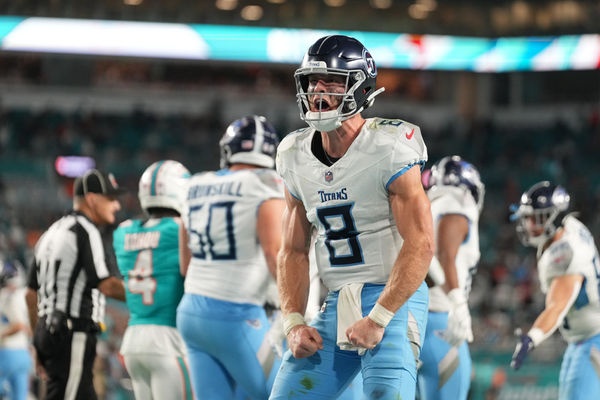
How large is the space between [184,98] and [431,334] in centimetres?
2154

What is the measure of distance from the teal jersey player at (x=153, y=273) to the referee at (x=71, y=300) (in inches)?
17.5

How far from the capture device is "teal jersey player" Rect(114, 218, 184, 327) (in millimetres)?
5805

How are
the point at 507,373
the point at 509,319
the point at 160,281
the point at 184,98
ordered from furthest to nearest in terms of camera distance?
the point at 184,98 < the point at 509,319 < the point at 507,373 < the point at 160,281

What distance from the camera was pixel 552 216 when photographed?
6.41 meters

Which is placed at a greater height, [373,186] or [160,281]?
[373,186]

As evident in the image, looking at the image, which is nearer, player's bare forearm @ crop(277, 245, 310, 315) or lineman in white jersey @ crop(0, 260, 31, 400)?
player's bare forearm @ crop(277, 245, 310, 315)

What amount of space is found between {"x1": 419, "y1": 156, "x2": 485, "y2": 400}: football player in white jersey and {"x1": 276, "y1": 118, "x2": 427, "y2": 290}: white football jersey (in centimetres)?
207

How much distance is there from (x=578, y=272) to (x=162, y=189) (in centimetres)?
283

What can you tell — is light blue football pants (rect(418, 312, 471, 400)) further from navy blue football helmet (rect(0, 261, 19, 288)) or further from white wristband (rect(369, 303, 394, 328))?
navy blue football helmet (rect(0, 261, 19, 288))

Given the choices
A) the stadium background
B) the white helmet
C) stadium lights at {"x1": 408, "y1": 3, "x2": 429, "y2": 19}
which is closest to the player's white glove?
the white helmet

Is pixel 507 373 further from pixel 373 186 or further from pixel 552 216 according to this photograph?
pixel 373 186

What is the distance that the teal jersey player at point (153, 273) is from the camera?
19.0 ft

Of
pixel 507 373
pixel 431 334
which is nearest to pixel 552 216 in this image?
pixel 431 334

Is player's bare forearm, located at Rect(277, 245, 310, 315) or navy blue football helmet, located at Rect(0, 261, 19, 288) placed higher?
player's bare forearm, located at Rect(277, 245, 310, 315)
